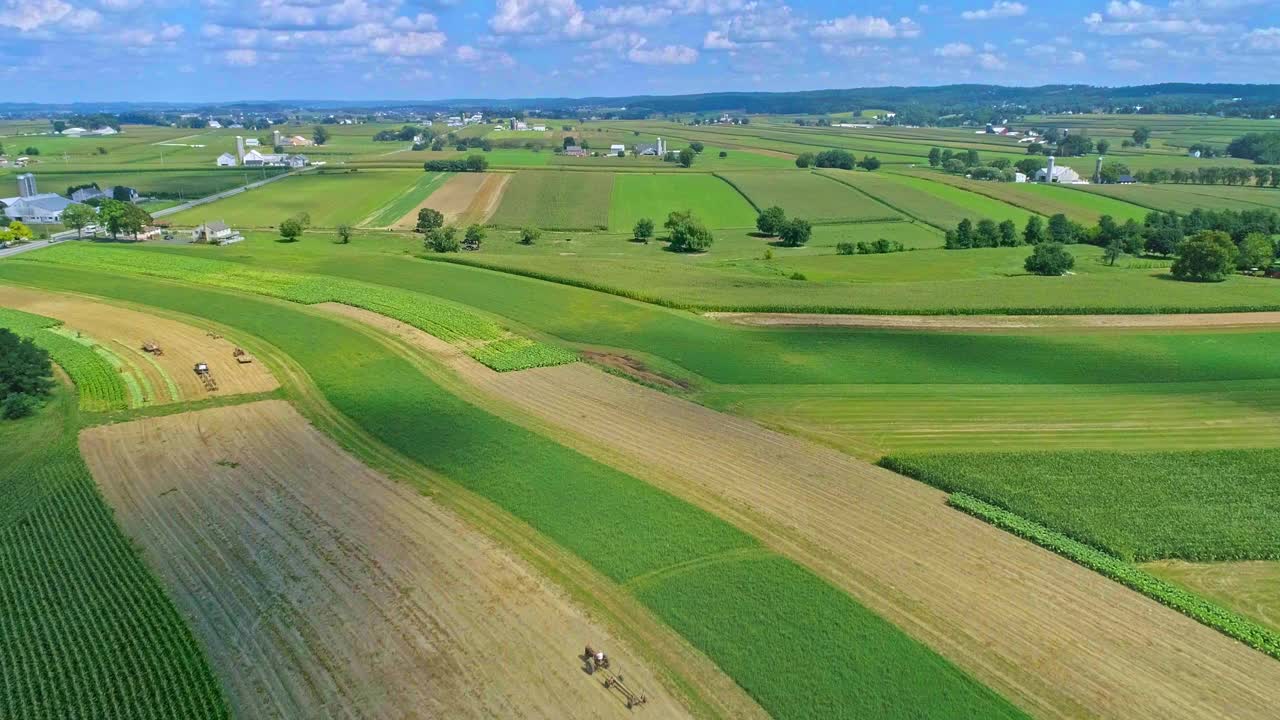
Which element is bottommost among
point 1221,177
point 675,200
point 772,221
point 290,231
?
point 772,221

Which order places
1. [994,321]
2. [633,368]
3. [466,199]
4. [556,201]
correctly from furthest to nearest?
[466,199], [556,201], [994,321], [633,368]

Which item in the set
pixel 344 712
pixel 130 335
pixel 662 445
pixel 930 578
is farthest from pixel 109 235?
pixel 930 578

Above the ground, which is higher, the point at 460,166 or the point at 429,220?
the point at 460,166

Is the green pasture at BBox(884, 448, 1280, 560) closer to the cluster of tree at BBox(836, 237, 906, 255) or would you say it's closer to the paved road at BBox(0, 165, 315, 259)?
the cluster of tree at BBox(836, 237, 906, 255)

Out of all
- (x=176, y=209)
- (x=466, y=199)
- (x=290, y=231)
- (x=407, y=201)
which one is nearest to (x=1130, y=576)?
(x=290, y=231)

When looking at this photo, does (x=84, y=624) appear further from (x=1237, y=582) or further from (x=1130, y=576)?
(x=1237, y=582)

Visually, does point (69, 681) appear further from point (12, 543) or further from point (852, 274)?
point (852, 274)
